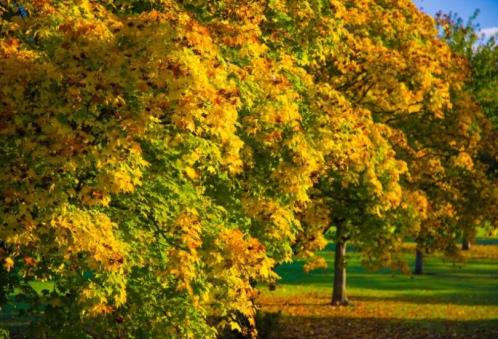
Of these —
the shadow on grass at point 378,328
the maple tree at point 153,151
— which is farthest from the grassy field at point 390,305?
the maple tree at point 153,151

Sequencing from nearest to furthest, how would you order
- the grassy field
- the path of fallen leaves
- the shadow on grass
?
the shadow on grass → the path of fallen leaves → the grassy field

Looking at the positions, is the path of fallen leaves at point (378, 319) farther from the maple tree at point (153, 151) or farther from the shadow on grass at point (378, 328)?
the maple tree at point (153, 151)

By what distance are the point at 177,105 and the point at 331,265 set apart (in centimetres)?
4844

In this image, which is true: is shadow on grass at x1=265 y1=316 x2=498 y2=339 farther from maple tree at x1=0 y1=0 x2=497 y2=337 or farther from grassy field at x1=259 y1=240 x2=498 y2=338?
maple tree at x1=0 y1=0 x2=497 y2=337

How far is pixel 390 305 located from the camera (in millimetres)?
37594

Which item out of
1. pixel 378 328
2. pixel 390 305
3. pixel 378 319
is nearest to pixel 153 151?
pixel 378 328

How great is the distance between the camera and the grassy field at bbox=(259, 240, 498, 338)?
96.8ft

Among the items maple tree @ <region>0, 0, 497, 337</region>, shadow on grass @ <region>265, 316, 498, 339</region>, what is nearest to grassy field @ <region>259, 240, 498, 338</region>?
shadow on grass @ <region>265, 316, 498, 339</region>

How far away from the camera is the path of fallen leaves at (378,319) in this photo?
28891 millimetres

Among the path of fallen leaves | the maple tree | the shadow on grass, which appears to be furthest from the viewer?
the path of fallen leaves

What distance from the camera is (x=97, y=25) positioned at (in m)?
12.6

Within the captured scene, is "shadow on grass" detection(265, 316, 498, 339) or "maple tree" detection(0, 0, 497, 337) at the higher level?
"maple tree" detection(0, 0, 497, 337)

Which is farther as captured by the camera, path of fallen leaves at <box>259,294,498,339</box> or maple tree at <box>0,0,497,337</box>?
path of fallen leaves at <box>259,294,498,339</box>

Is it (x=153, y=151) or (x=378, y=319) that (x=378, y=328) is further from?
(x=153, y=151)
